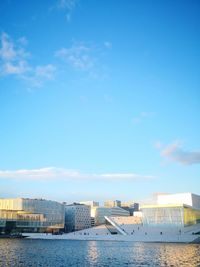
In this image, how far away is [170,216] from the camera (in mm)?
117812

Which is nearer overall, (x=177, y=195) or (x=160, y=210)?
(x=160, y=210)

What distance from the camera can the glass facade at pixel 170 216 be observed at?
116 meters

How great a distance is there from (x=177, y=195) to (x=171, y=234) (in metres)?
34.4

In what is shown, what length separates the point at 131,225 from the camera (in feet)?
413

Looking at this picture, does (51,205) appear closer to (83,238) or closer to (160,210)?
(83,238)

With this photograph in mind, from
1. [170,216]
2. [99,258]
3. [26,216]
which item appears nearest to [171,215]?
[170,216]

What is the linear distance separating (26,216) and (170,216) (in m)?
78.9

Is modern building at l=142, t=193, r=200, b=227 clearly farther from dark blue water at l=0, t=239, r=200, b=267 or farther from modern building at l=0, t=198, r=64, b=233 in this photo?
modern building at l=0, t=198, r=64, b=233

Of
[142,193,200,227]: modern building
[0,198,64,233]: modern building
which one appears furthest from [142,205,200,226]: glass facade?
[0,198,64,233]: modern building

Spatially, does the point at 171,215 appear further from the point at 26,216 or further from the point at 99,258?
the point at 26,216

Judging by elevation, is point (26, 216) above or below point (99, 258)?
above

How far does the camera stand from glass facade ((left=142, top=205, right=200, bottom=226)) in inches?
4572

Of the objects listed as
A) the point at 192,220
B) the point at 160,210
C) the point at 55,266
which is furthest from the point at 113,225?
the point at 55,266

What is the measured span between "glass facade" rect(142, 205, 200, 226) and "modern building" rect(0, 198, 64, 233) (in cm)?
6508
